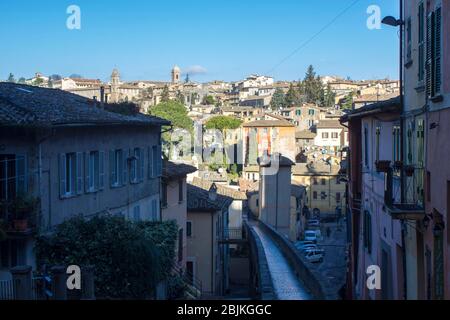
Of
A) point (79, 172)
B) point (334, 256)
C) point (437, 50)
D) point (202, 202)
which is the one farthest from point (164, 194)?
point (334, 256)

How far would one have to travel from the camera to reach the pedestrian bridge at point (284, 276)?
58.6 ft

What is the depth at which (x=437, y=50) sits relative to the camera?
1223 centimetres

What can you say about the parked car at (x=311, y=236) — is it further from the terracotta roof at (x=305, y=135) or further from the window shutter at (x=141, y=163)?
the terracotta roof at (x=305, y=135)

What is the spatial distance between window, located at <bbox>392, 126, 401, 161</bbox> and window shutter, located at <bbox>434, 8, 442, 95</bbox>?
15.0 ft

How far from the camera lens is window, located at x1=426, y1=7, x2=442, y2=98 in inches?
477

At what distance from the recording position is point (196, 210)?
114 feet

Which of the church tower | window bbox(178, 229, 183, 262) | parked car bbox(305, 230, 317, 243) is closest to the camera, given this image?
window bbox(178, 229, 183, 262)

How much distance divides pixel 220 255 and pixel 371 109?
21.0m

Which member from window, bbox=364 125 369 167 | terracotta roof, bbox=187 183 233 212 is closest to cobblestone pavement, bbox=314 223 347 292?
terracotta roof, bbox=187 183 233 212

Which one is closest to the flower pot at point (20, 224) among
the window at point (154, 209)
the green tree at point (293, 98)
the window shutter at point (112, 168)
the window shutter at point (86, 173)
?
the window shutter at point (86, 173)

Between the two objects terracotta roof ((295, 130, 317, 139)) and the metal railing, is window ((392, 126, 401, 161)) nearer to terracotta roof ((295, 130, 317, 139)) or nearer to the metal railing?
the metal railing

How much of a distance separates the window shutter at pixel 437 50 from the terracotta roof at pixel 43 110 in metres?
8.85

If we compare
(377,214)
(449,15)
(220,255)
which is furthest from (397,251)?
(220,255)
